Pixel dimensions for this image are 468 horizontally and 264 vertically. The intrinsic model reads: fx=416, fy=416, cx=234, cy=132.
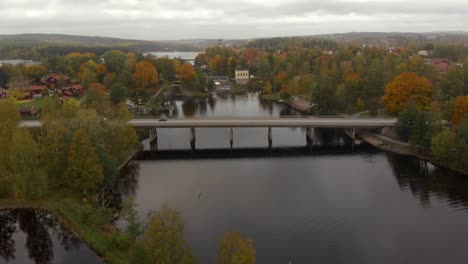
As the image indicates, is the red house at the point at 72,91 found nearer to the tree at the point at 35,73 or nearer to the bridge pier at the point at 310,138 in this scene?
the tree at the point at 35,73

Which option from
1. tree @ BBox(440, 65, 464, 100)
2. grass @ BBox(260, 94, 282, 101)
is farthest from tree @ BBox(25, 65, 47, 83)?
tree @ BBox(440, 65, 464, 100)

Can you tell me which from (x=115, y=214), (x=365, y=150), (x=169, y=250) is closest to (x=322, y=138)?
(x=365, y=150)

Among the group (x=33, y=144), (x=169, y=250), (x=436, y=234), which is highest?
(x=33, y=144)

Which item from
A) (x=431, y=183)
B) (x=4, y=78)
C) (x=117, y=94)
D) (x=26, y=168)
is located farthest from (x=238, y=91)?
(x=26, y=168)

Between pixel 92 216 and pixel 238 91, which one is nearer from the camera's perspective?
pixel 92 216

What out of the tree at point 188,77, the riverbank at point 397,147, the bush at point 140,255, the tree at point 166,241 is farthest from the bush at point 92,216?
the tree at point 188,77

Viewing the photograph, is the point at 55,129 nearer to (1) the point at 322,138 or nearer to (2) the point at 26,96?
(1) the point at 322,138

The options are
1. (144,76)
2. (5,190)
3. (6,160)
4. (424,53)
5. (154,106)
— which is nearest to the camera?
(6,160)

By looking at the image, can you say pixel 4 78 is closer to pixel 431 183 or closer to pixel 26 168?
pixel 26 168
